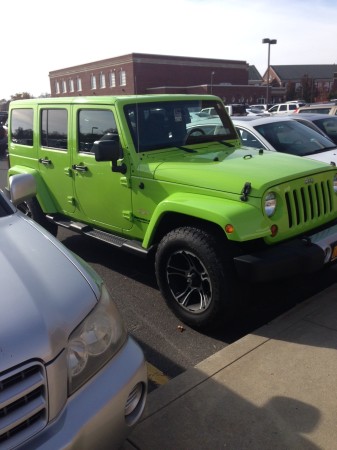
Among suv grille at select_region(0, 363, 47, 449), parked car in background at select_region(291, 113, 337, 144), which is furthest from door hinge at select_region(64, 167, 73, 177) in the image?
parked car in background at select_region(291, 113, 337, 144)

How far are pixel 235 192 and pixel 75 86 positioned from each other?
7309 centimetres

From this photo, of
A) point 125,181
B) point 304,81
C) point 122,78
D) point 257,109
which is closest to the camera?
point 125,181

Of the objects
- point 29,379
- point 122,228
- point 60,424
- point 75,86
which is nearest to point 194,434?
point 60,424

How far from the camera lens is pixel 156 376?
10.5 ft

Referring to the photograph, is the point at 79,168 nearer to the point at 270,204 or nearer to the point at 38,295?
the point at 270,204

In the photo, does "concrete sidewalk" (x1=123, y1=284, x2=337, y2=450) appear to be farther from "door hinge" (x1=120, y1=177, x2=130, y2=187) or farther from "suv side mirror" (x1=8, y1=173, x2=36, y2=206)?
"door hinge" (x1=120, y1=177, x2=130, y2=187)

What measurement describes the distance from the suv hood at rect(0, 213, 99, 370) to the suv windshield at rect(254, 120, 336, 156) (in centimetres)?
517

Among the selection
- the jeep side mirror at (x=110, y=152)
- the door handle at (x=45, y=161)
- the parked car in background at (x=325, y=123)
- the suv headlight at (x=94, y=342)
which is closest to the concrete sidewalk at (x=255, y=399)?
the suv headlight at (x=94, y=342)

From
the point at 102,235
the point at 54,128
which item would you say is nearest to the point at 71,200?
the point at 102,235

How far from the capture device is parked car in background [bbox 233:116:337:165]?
684 centimetres

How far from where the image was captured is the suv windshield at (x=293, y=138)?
689 cm

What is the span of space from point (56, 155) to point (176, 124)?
1.55m

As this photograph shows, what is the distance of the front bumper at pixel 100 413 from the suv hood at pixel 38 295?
0.24 m

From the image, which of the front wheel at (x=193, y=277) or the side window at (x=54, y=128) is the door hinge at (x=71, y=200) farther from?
the front wheel at (x=193, y=277)
